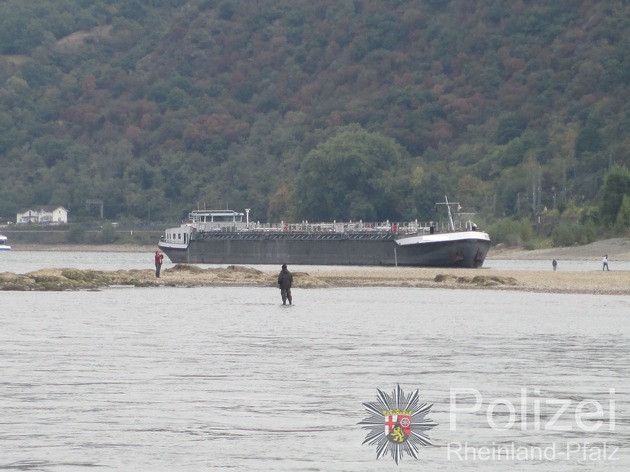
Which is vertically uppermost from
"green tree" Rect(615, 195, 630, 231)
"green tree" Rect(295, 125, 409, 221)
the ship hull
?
"green tree" Rect(295, 125, 409, 221)

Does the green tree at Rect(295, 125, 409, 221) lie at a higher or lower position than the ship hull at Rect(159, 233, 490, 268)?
higher

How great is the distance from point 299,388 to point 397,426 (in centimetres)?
666

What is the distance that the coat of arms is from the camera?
2444 cm

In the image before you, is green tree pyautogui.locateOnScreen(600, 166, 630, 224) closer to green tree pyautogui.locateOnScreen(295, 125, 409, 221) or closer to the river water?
green tree pyautogui.locateOnScreen(295, 125, 409, 221)

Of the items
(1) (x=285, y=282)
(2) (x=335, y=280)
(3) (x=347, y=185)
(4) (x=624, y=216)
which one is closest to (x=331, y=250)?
(4) (x=624, y=216)

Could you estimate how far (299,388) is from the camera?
31656 mm

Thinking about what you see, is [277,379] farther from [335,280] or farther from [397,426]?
[335,280]

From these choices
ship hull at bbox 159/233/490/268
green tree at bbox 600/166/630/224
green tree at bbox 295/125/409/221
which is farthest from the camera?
green tree at bbox 295/125/409/221

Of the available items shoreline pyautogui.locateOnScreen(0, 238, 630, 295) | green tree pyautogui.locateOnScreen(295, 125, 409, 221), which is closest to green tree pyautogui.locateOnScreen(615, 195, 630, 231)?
shoreline pyautogui.locateOnScreen(0, 238, 630, 295)

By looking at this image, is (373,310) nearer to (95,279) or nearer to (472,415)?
(95,279)

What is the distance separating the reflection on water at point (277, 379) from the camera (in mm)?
24656

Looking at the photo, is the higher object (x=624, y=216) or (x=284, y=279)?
(x=624, y=216)

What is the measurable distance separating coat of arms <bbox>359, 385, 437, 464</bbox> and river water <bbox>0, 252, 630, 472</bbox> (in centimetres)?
21

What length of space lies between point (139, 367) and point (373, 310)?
2386cm
